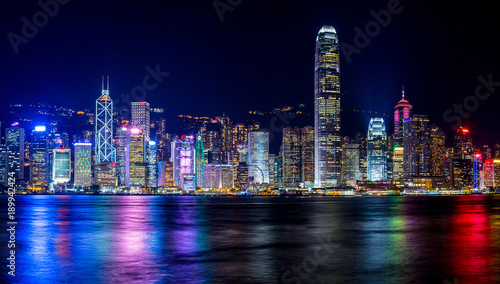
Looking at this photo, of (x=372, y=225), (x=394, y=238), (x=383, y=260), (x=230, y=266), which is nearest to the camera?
(x=230, y=266)

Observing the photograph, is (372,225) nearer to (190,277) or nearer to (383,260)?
(383,260)

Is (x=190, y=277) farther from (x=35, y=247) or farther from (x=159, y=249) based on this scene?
(x=35, y=247)

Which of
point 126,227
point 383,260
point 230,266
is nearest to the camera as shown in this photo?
point 230,266

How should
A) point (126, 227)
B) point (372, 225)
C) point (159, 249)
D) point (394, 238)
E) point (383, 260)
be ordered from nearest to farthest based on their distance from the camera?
point (383, 260)
point (159, 249)
point (394, 238)
point (126, 227)
point (372, 225)

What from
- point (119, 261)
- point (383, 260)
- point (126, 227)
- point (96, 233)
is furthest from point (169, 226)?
point (383, 260)

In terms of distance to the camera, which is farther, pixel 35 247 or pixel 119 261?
pixel 35 247

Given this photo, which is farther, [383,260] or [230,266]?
[383,260]

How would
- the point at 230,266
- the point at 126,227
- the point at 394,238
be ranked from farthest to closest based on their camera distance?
the point at 126,227 → the point at 394,238 → the point at 230,266

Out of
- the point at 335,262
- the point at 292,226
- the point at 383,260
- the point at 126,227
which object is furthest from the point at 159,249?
the point at 292,226
